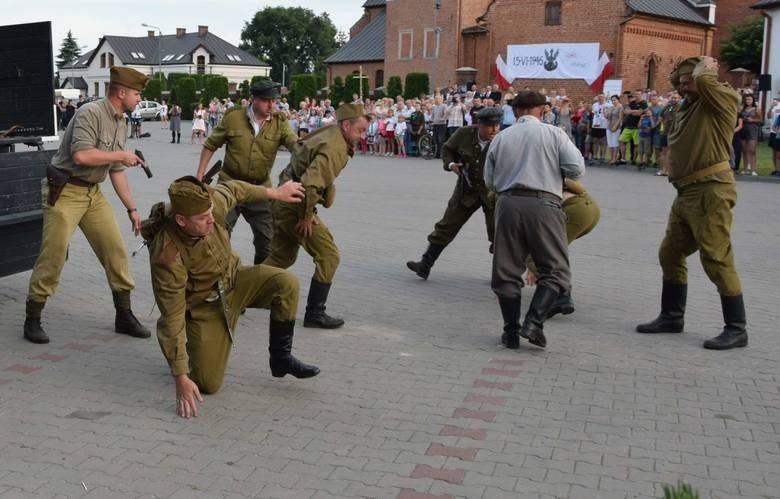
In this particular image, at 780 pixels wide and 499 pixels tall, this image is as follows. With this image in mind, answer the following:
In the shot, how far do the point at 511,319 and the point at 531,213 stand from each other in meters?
0.78

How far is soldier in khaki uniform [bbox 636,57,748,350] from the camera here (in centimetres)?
666

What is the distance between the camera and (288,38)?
131875 mm

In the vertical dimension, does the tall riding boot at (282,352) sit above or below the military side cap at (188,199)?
below

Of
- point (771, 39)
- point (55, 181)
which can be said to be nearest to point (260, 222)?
point (55, 181)

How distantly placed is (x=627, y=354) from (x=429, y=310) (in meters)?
1.92

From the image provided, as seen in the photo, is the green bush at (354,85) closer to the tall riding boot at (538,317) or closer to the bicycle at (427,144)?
the bicycle at (427,144)

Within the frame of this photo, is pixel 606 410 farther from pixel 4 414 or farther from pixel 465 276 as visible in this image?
pixel 465 276

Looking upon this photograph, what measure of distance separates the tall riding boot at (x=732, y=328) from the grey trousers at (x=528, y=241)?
1161 millimetres

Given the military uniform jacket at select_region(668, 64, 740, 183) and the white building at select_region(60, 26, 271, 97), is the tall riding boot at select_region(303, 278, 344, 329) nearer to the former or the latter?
the military uniform jacket at select_region(668, 64, 740, 183)

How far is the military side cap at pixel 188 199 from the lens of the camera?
4977 mm

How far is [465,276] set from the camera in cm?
959

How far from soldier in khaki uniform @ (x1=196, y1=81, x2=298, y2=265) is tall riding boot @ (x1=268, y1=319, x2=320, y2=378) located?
241cm

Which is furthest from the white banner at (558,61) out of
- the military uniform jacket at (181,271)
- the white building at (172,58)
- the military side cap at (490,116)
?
the white building at (172,58)

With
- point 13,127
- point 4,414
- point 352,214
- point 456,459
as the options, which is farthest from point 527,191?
point 352,214
